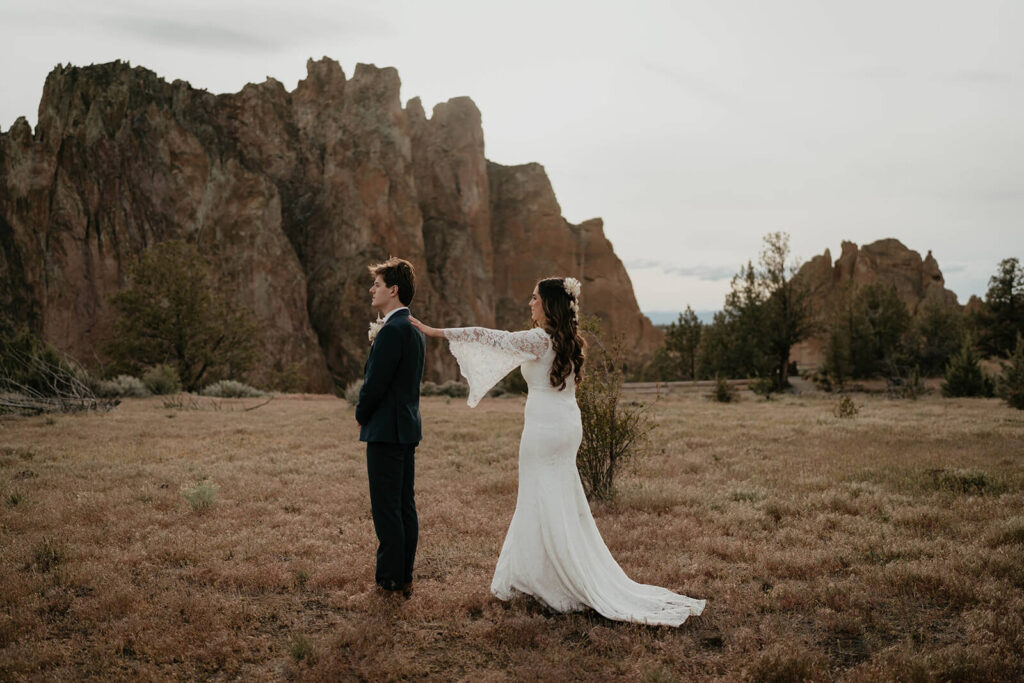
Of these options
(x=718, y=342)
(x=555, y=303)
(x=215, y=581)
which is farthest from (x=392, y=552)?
(x=718, y=342)

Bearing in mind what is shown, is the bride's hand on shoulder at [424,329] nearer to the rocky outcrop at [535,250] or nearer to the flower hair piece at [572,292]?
the flower hair piece at [572,292]

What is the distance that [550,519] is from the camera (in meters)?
4.68

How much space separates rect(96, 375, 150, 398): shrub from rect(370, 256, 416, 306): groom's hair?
16.3 metres

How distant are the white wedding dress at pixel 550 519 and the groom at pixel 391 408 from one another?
41 cm

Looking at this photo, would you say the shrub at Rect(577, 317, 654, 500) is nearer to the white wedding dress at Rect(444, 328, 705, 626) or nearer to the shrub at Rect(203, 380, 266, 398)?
the white wedding dress at Rect(444, 328, 705, 626)

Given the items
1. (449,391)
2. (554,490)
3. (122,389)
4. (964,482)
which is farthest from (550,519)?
(449,391)

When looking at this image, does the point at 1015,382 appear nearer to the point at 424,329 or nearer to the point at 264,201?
the point at 424,329

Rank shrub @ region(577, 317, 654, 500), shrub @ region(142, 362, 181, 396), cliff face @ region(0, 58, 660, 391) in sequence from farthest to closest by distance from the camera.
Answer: cliff face @ region(0, 58, 660, 391), shrub @ region(142, 362, 181, 396), shrub @ region(577, 317, 654, 500)

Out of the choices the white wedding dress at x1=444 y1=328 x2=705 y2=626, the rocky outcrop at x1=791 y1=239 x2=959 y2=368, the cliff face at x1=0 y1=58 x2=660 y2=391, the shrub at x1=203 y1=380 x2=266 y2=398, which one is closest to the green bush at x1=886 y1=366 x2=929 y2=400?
the white wedding dress at x1=444 y1=328 x2=705 y2=626

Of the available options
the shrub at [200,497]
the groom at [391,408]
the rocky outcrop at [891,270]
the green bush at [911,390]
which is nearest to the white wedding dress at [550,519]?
the groom at [391,408]

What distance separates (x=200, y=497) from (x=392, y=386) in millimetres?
3701

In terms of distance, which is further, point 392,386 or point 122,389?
point 122,389

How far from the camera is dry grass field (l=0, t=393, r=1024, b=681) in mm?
4012

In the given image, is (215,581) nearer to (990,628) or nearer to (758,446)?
(990,628)
